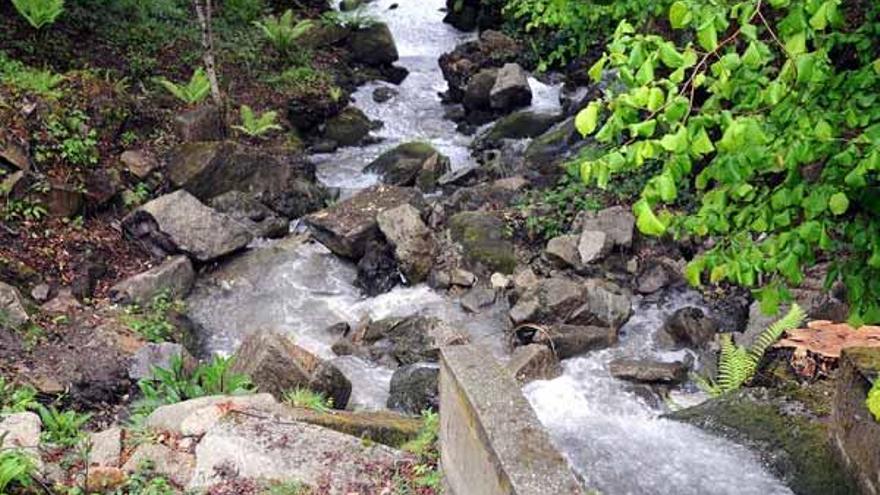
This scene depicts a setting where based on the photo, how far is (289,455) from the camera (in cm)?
507

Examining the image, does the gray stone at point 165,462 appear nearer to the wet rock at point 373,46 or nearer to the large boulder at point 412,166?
the large boulder at point 412,166

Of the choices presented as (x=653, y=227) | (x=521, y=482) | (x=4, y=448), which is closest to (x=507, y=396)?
(x=521, y=482)

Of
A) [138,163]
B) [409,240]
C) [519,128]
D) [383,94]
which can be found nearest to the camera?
[409,240]

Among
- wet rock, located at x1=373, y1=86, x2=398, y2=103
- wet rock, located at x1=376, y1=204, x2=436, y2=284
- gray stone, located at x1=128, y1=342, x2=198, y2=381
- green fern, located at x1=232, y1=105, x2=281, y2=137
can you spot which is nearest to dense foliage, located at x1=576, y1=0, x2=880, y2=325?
gray stone, located at x1=128, y1=342, x2=198, y2=381

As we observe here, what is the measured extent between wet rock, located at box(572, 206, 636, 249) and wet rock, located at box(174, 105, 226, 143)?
21.5ft

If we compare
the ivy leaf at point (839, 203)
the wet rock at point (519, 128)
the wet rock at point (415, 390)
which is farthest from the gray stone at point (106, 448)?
the wet rock at point (519, 128)

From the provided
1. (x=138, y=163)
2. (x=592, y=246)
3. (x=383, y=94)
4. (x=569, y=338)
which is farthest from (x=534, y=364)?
(x=383, y=94)

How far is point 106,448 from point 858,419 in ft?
17.3

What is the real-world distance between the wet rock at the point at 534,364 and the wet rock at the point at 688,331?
1458mm

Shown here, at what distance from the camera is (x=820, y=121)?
287 cm

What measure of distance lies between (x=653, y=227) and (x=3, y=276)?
8191 millimetres

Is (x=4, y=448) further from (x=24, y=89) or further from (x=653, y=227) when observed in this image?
(x=24, y=89)

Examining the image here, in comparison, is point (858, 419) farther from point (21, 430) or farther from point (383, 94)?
point (383, 94)

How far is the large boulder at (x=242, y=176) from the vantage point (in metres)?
11.3
